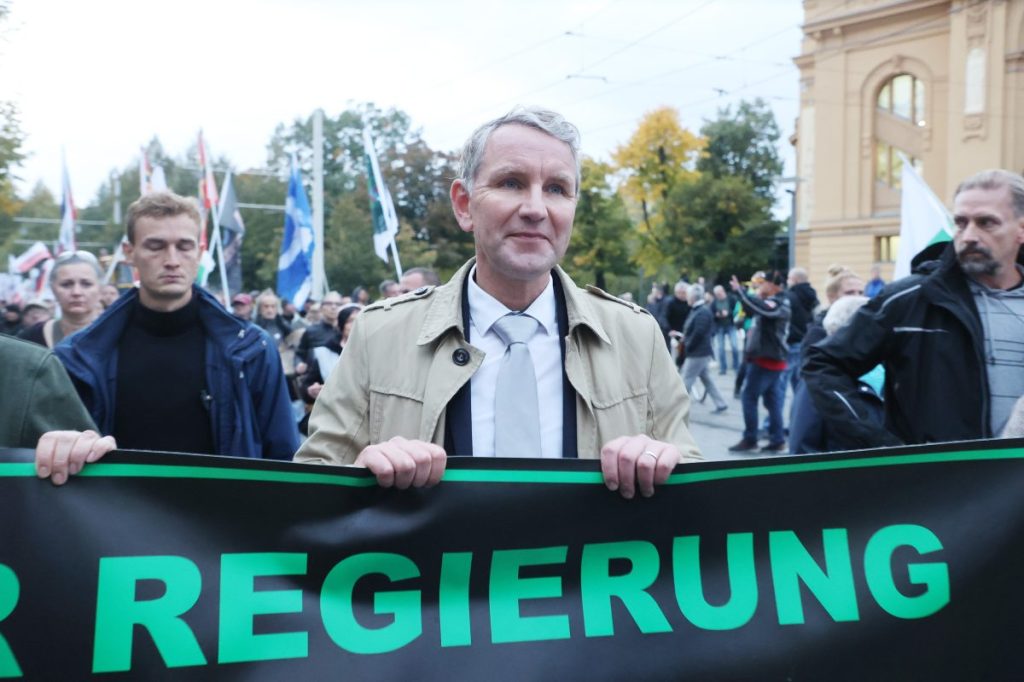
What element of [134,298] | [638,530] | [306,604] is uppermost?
[134,298]

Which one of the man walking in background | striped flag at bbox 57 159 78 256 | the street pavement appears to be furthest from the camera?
striped flag at bbox 57 159 78 256

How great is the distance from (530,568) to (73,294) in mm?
3605

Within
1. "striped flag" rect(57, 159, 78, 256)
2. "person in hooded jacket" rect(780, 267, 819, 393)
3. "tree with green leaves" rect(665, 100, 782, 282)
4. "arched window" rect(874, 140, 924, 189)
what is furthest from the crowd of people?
"tree with green leaves" rect(665, 100, 782, 282)

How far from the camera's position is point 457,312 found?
247 centimetres

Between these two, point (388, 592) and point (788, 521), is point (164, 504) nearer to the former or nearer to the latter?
Answer: point (388, 592)

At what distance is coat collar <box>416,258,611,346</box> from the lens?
2.43 meters

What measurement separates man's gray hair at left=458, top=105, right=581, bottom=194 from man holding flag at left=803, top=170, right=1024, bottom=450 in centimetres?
159

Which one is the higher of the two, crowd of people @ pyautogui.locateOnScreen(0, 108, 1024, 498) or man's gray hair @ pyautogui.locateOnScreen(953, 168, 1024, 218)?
man's gray hair @ pyautogui.locateOnScreen(953, 168, 1024, 218)

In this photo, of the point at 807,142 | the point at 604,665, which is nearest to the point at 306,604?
the point at 604,665

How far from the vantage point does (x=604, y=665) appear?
224 centimetres

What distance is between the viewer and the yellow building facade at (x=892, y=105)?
1340 inches

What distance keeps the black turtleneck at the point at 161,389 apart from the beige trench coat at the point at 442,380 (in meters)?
1.27

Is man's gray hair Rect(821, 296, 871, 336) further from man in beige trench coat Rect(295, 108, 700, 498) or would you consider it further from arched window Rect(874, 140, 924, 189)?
arched window Rect(874, 140, 924, 189)

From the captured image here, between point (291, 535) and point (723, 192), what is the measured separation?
4728 cm
